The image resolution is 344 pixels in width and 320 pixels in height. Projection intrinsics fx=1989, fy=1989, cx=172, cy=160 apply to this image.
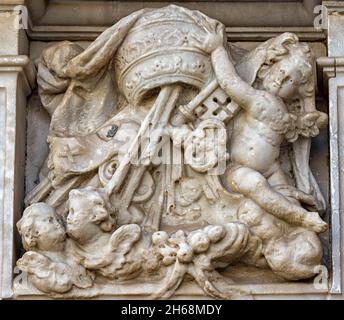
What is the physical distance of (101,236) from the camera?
9094 mm

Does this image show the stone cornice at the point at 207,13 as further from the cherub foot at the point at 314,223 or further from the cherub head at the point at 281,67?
the cherub foot at the point at 314,223

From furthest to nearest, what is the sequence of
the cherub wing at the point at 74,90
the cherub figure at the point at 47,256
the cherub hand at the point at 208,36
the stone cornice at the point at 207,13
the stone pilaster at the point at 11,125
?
1. the stone cornice at the point at 207,13
2. the cherub wing at the point at 74,90
3. the cherub hand at the point at 208,36
4. the stone pilaster at the point at 11,125
5. the cherub figure at the point at 47,256

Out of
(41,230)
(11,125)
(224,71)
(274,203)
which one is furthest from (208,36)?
(41,230)

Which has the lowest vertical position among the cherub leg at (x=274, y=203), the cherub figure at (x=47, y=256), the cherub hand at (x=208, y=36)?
the cherub figure at (x=47, y=256)

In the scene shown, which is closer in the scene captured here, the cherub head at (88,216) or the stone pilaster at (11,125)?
the cherub head at (88,216)

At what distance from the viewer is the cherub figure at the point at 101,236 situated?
9.04m

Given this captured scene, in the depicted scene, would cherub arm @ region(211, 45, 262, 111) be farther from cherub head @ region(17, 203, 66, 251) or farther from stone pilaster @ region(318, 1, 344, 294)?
cherub head @ region(17, 203, 66, 251)

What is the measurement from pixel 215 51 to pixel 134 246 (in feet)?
3.32

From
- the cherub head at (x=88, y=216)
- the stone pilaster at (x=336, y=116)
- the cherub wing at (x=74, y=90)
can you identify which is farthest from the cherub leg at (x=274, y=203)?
Result: the cherub wing at (x=74, y=90)

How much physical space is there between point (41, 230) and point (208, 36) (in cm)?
121

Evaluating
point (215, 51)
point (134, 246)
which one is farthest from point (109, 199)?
point (215, 51)

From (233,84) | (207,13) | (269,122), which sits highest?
→ (207,13)

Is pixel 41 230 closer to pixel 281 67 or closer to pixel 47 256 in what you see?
pixel 47 256

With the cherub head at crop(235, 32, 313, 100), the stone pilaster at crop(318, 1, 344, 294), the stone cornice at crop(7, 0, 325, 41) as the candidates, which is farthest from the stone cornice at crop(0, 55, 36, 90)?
the stone pilaster at crop(318, 1, 344, 294)
